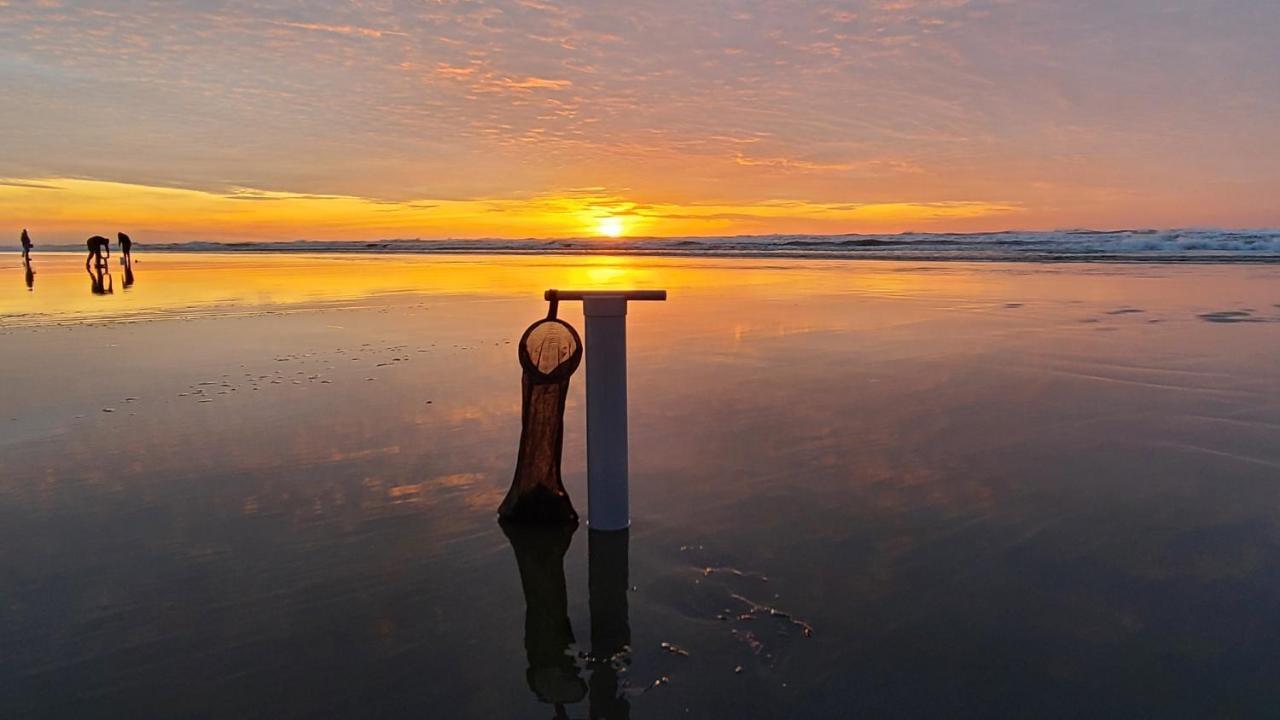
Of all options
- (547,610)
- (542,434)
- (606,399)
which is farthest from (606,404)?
(547,610)

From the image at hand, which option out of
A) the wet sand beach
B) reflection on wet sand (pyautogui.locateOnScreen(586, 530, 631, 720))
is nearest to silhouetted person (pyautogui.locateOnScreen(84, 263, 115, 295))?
Answer: the wet sand beach

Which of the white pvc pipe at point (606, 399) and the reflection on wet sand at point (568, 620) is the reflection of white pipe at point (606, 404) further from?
the reflection on wet sand at point (568, 620)

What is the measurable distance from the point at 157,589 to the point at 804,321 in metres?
9.48

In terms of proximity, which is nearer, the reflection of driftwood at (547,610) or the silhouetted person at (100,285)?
the reflection of driftwood at (547,610)

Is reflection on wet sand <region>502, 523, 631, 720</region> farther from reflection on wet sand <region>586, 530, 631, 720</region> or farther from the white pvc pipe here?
the white pvc pipe

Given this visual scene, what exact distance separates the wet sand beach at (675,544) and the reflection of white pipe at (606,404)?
0.18 metres

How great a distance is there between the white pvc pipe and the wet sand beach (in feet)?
0.74

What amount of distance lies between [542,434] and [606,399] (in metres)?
0.46

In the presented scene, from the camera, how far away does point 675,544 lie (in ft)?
11.4

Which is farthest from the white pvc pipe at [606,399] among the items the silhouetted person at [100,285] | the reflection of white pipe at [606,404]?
the silhouetted person at [100,285]

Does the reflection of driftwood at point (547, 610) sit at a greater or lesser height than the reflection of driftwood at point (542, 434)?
lesser

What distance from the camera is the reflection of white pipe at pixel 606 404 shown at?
358 centimetres

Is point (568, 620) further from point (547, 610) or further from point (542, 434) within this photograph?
point (542, 434)

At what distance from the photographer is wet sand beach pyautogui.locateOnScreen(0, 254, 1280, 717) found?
2.46 meters
